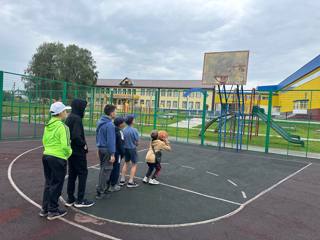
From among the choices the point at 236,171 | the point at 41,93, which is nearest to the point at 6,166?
the point at 236,171

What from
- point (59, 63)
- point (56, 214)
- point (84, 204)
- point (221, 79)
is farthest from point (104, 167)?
point (59, 63)

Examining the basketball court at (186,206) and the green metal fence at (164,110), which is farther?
the green metal fence at (164,110)

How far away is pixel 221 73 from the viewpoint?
43.2 ft

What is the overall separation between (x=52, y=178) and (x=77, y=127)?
892 millimetres

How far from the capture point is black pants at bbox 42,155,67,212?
391cm

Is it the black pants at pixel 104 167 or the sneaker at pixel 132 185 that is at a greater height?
the black pants at pixel 104 167

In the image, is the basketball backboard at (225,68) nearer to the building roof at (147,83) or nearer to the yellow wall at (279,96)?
the yellow wall at (279,96)

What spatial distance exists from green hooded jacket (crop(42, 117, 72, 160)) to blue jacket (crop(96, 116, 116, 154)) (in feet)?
3.00

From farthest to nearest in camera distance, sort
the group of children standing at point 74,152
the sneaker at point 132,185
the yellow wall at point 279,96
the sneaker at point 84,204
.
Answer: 1. the yellow wall at point 279,96
2. the sneaker at point 132,185
3. the sneaker at point 84,204
4. the group of children standing at point 74,152

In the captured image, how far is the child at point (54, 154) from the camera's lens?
12.8 feet

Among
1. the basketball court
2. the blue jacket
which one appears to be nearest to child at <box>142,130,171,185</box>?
the basketball court

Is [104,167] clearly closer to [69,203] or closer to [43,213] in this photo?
[69,203]

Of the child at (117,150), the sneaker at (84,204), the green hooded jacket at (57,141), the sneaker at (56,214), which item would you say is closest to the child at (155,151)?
the child at (117,150)

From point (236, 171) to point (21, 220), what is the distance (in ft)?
20.8
